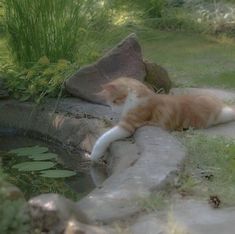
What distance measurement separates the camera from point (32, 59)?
6.87 metres

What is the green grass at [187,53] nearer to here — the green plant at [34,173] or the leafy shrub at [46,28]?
the leafy shrub at [46,28]

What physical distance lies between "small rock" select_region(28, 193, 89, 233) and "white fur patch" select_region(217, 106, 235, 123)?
7.92 feet

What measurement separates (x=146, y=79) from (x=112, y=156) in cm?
162

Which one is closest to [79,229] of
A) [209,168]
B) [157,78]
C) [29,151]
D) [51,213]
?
[51,213]

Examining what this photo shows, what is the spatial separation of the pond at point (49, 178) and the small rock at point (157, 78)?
3.75ft

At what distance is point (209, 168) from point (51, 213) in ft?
4.63

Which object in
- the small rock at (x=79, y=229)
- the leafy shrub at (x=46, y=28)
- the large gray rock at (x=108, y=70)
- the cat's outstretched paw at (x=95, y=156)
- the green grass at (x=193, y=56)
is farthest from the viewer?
the green grass at (x=193, y=56)

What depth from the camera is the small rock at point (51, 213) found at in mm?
3258

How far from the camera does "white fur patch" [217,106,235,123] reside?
5457 millimetres

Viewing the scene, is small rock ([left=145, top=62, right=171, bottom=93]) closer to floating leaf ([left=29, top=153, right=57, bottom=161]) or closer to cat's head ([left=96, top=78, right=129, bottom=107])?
cat's head ([left=96, top=78, right=129, bottom=107])

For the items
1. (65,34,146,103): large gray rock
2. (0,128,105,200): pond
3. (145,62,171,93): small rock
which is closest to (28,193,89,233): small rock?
(0,128,105,200): pond

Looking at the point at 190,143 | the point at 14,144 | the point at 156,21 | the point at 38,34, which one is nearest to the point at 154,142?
the point at 190,143

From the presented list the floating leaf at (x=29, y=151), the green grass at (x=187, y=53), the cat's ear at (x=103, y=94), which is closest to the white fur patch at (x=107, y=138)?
the cat's ear at (x=103, y=94)

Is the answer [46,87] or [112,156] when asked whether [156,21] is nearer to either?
[46,87]
